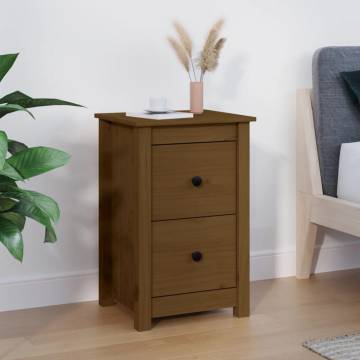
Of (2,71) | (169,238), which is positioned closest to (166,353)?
(169,238)

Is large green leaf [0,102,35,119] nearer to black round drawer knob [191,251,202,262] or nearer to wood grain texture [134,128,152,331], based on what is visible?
wood grain texture [134,128,152,331]

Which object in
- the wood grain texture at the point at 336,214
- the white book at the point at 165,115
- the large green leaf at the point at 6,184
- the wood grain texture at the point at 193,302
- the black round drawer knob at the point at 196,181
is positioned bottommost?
the wood grain texture at the point at 193,302

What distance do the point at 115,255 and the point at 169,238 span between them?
0.88ft

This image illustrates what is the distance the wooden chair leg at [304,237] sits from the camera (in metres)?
3.27

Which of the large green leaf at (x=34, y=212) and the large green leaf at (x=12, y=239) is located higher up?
the large green leaf at (x=34, y=212)

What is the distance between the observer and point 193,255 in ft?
8.86

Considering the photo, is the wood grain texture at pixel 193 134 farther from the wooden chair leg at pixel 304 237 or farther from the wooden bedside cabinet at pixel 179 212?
the wooden chair leg at pixel 304 237

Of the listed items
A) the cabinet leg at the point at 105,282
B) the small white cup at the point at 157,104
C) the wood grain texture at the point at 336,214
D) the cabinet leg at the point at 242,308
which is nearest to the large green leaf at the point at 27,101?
the small white cup at the point at 157,104

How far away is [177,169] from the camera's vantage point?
8.66ft

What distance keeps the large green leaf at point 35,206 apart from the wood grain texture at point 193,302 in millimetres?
644

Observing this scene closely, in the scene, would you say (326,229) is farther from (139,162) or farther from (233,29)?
(139,162)

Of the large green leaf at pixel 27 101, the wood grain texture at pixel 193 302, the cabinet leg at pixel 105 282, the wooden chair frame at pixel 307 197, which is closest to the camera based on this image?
the large green leaf at pixel 27 101

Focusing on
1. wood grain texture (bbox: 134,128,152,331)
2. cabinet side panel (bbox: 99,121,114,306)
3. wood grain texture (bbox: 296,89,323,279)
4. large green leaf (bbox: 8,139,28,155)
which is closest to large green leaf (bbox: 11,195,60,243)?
large green leaf (bbox: 8,139,28,155)

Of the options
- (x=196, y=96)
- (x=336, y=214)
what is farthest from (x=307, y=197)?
(x=196, y=96)
